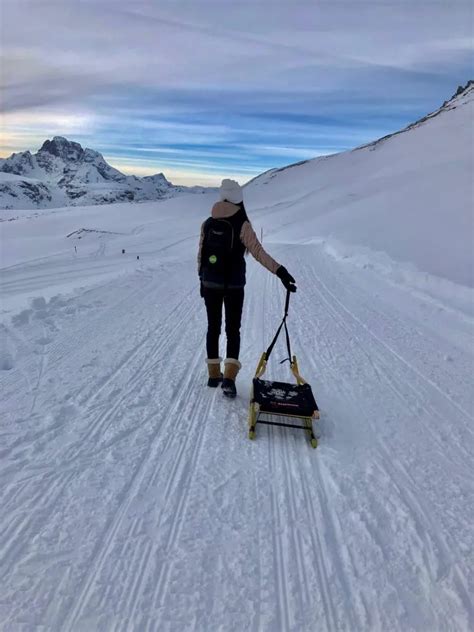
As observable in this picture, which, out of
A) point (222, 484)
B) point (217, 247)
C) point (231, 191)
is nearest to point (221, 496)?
point (222, 484)

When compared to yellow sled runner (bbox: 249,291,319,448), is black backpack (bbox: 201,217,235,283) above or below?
above

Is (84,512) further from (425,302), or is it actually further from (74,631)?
(425,302)

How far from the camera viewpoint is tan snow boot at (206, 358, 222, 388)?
4.80 m

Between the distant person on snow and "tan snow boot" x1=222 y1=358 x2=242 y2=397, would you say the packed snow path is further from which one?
the distant person on snow

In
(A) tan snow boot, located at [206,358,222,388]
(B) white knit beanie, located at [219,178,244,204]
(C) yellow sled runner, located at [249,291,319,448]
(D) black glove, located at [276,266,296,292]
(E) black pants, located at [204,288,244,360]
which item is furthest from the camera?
(A) tan snow boot, located at [206,358,222,388]

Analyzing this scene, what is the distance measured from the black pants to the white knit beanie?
2.87 ft

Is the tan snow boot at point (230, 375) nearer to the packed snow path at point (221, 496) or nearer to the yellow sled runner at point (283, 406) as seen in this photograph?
the packed snow path at point (221, 496)

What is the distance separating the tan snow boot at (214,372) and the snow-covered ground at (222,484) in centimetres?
14

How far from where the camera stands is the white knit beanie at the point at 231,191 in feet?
14.2

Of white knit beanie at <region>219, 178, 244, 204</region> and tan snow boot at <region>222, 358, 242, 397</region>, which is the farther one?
tan snow boot at <region>222, 358, 242, 397</region>

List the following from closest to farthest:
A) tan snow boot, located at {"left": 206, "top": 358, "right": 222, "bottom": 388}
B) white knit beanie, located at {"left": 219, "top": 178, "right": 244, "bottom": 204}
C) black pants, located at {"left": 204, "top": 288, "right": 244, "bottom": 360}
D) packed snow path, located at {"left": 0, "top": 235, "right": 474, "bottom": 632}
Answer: packed snow path, located at {"left": 0, "top": 235, "right": 474, "bottom": 632}
white knit beanie, located at {"left": 219, "top": 178, "right": 244, "bottom": 204}
black pants, located at {"left": 204, "top": 288, "right": 244, "bottom": 360}
tan snow boot, located at {"left": 206, "top": 358, "right": 222, "bottom": 388}

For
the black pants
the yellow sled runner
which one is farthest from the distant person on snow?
the yellow sled runner

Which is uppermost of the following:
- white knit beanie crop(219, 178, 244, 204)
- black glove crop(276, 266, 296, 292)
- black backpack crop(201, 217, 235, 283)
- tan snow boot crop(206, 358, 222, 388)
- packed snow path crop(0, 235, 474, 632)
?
white knit beanie crop(219, 178, 244, 204)

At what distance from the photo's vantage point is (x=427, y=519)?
117 inches
